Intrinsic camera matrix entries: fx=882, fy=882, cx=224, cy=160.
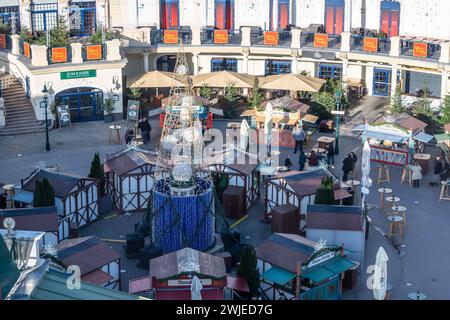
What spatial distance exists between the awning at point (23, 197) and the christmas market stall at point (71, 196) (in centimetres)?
10

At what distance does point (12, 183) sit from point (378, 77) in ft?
73.3

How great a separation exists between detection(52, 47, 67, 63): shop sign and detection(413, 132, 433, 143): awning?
1839 centimetres

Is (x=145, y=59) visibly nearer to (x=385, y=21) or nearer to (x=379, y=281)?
(x=385, y=21)

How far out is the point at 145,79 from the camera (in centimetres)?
4781

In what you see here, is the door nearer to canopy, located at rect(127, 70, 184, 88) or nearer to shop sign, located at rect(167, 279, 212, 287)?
canopy, located at rect(127, 70, 184, 88)

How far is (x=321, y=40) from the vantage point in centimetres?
4881

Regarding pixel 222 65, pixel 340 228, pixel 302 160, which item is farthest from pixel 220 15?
pixel 340 228

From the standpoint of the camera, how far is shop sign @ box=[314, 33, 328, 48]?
48.6m

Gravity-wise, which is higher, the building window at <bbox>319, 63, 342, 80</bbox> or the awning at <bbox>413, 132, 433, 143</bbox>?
the building window at <bbox>319, 63, 342, 80</bbox>

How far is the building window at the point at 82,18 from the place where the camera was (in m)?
51.5

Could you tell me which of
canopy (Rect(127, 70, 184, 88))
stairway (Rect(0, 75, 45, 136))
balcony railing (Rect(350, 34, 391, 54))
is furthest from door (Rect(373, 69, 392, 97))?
stairway (Rect(0, 75, 45, 136))

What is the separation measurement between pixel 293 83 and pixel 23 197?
18.6m
